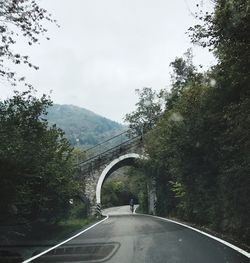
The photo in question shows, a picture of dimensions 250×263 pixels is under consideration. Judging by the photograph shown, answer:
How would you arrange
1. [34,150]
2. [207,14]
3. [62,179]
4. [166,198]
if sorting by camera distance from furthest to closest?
[166,198]
[62,179]
[34,150]
[207,14]

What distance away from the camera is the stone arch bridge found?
46156mm

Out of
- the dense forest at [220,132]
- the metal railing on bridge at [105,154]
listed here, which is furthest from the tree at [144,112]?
the dense forest at [220,132]

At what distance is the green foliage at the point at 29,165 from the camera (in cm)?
1427

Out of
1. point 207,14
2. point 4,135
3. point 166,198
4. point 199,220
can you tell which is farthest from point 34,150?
point 166,198

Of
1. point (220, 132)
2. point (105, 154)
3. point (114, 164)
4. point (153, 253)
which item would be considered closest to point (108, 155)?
point (105, 154)

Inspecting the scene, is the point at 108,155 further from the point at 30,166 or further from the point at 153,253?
the point at 153,253

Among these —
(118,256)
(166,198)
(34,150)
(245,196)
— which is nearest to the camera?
(118,256)

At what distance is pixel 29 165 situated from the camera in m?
16.3

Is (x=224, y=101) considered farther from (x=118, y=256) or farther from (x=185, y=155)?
(x=118, y=256)

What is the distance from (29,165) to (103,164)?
31.5m

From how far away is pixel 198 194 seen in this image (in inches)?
853

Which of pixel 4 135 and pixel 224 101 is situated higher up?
pixel 224 101

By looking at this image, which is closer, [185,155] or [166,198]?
[185,155]

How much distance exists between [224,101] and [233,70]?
12.8 feet
